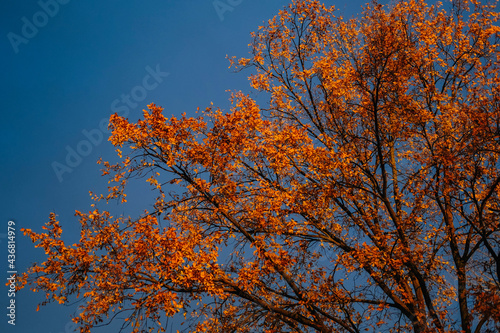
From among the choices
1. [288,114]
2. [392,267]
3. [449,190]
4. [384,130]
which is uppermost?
[288,114]

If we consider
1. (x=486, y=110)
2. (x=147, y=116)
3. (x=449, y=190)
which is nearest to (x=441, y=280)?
(x=449, y=190)

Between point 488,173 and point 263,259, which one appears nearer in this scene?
point 263,259

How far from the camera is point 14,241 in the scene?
20.6 m

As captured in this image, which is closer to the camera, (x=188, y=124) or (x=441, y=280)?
(x=188, y=124)

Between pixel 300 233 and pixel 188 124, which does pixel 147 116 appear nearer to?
pixel 188 124

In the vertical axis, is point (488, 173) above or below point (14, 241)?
below

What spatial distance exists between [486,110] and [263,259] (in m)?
6.83

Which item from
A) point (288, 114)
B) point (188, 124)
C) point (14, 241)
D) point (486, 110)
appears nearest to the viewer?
point (486, 110)

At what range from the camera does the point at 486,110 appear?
11047 mm

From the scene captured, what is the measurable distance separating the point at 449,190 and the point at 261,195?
16.5 ft

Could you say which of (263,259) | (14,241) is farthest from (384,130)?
(14,241)

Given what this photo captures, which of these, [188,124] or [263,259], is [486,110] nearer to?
[263,259]

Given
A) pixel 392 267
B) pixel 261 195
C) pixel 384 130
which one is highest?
pixel 384 130

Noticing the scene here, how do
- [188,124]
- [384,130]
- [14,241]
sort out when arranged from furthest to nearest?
[14,241], [384,130], [188,124]
